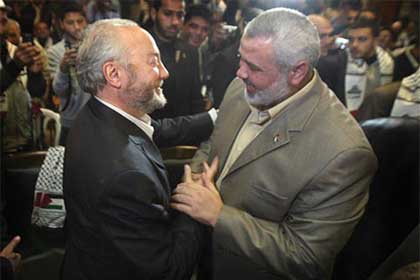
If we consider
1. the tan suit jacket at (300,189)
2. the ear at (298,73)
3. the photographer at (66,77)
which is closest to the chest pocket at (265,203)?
the tan suit jacket at (300,189)

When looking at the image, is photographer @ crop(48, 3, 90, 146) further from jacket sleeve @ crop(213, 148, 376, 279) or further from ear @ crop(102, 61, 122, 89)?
jacket sleeve @ crop(213, 148, 376, 279)

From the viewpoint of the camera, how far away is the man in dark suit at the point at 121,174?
2.78ft

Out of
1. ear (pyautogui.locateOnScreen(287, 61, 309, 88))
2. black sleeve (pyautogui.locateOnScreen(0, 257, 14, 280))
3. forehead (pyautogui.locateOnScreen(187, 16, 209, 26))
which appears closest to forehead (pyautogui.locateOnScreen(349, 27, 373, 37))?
forehead (pyautogui.locateOnScreen(187, 16, 209, 26))

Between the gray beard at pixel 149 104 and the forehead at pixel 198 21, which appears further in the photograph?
the forehead at pixel 198 21

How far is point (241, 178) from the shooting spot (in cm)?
100

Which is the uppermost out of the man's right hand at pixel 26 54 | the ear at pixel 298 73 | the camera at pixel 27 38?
the ear at pixel 298 73

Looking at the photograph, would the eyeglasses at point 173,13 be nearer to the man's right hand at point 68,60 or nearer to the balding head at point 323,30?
the man's right hand at point 68,60

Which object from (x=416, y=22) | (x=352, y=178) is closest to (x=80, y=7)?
(x=352, y=178)

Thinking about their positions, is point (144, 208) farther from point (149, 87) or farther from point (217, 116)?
point (217, 116)

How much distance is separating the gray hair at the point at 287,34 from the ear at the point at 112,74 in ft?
1.01

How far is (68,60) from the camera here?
4.49ft

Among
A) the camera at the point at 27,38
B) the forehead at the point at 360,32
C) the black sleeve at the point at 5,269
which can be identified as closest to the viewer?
the black sleeve at the point at 5,269

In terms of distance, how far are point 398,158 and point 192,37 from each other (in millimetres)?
839

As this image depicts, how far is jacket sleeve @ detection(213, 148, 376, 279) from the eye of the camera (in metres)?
0.91
